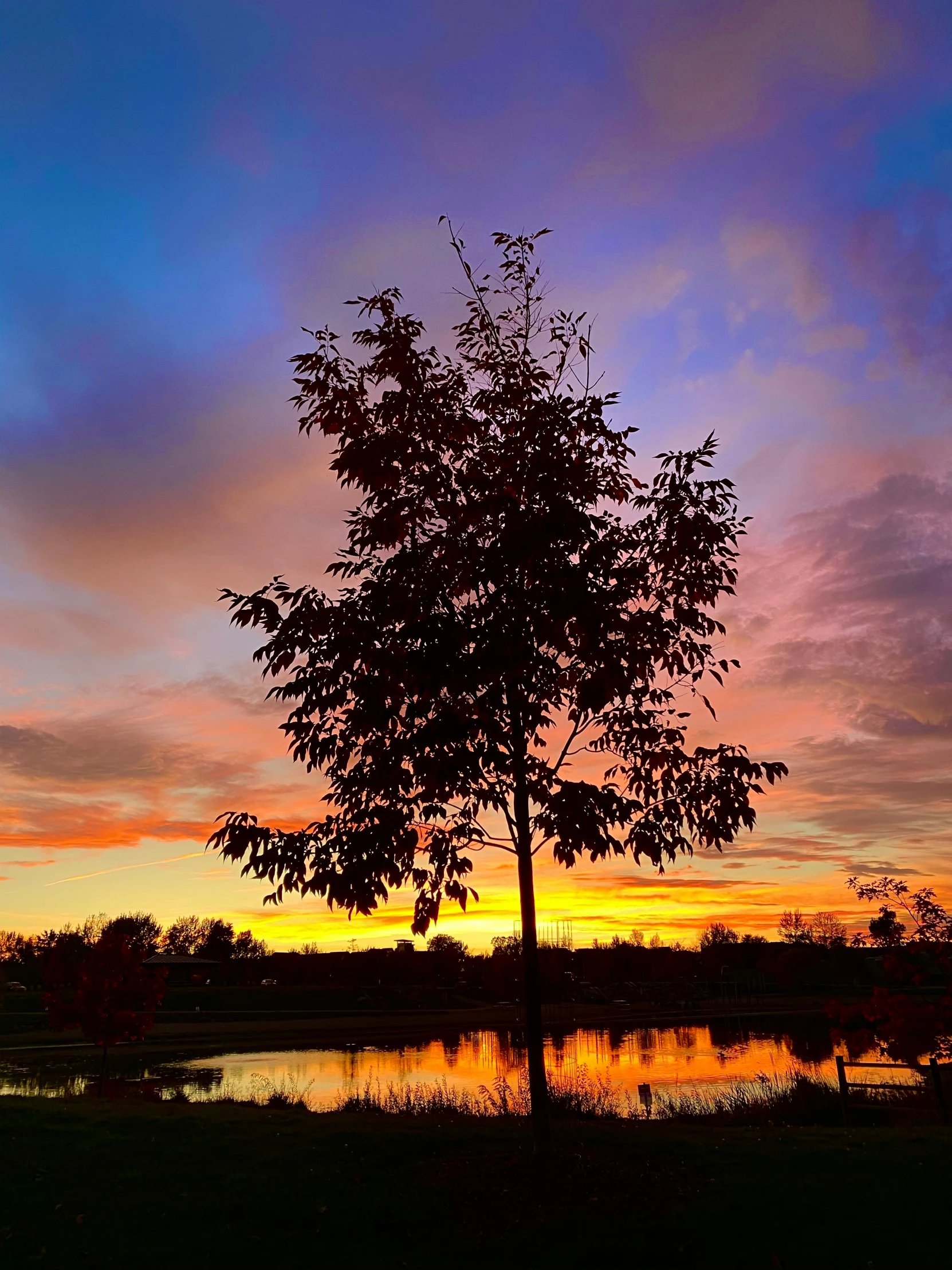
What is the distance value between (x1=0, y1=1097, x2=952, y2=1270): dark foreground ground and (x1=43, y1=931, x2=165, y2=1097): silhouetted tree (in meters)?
17.9

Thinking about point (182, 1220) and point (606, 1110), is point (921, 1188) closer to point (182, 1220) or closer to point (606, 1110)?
point (182, 1220)

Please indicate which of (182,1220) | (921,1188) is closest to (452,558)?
(182,1220)

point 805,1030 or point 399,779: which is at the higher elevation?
point 399,779

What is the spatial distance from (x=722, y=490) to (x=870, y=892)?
40.4 ft

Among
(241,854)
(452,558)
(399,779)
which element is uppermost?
(452,558)

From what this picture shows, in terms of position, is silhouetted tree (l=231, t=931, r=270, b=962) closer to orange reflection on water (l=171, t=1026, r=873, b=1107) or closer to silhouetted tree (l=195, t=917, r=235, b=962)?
silhouetted tree (l=195, t=917, r=235, b=962)

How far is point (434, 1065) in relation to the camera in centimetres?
4144

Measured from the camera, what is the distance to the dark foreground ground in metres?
7.89

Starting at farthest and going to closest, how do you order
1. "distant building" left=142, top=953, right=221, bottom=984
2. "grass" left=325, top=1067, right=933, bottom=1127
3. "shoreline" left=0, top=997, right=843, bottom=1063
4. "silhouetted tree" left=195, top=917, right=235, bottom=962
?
"silhouetted tree" left=195, top=917, right=235, bottom=962 < "distant building" left=142, top=953, right=221, bottom=984 < "shoreline" left=0, top=997, right=843, bottom=1063 < "grass" left=325, top=1067, right=933, bottom=1127

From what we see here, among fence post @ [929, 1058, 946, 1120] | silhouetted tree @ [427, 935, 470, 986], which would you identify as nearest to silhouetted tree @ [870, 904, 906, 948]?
fence post @ [929, 1058, 946, 1120]

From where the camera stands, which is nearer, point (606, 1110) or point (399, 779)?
point (399, 779)

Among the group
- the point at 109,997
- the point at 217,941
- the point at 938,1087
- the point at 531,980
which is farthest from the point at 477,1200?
the point at 217,941

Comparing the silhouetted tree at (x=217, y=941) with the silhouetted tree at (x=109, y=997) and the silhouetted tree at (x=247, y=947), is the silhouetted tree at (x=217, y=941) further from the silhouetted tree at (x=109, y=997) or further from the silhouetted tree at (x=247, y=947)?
the silhouetted tree at (x=109, y=997)

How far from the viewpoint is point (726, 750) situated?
32.7 feet
